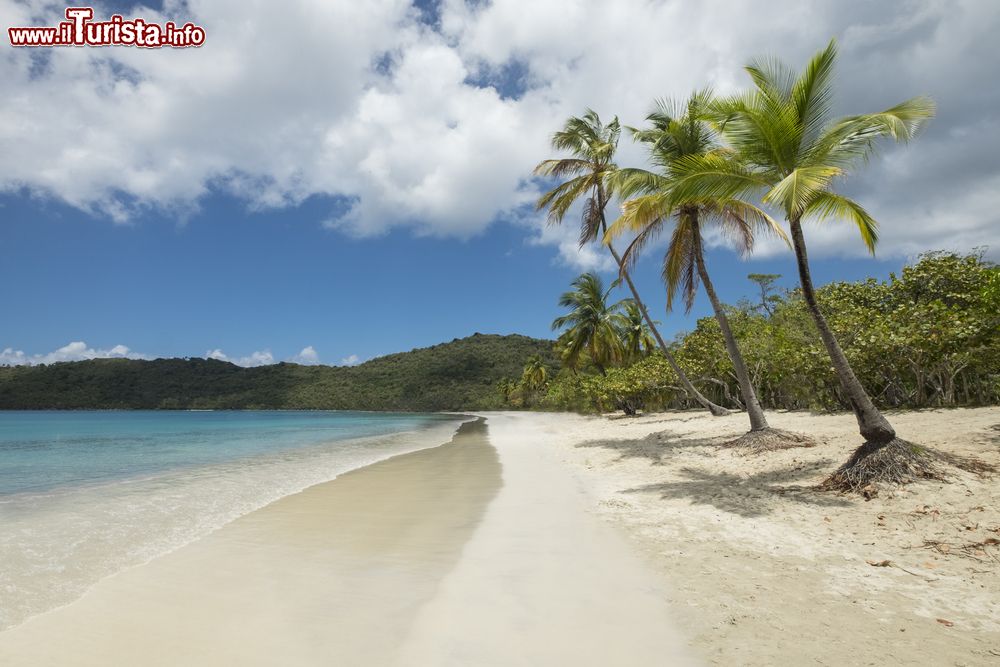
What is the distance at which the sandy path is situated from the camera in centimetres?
300

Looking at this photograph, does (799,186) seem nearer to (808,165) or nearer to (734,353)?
(808,165)

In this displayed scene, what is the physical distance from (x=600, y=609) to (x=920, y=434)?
8.60 metres

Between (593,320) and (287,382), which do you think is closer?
(593,320)

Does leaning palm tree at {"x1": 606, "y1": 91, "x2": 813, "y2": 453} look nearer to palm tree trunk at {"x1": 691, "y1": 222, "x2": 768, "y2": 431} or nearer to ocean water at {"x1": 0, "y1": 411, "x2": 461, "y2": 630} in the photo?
palm tree trunk at {"x1": 691, "y1": 222, "x2": 768, "y2": 431}

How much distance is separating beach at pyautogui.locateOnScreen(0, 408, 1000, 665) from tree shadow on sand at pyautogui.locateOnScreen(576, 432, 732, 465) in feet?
12.9

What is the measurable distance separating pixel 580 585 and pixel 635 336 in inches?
1496

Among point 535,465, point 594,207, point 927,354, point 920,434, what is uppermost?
point 594,207

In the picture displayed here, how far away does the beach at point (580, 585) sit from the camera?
2.99 meters

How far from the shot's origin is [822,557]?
4422 millimetres

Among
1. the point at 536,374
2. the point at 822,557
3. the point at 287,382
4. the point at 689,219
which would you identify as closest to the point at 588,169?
the point at 689,219

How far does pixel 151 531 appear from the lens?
6246mm

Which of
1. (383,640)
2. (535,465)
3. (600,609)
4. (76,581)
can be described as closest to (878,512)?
(600,609)

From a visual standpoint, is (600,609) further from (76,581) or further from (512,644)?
(76,581)

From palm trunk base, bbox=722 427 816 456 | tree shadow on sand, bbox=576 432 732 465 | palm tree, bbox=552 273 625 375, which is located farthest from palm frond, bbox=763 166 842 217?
palm tree, bbox=552 273 625 375
